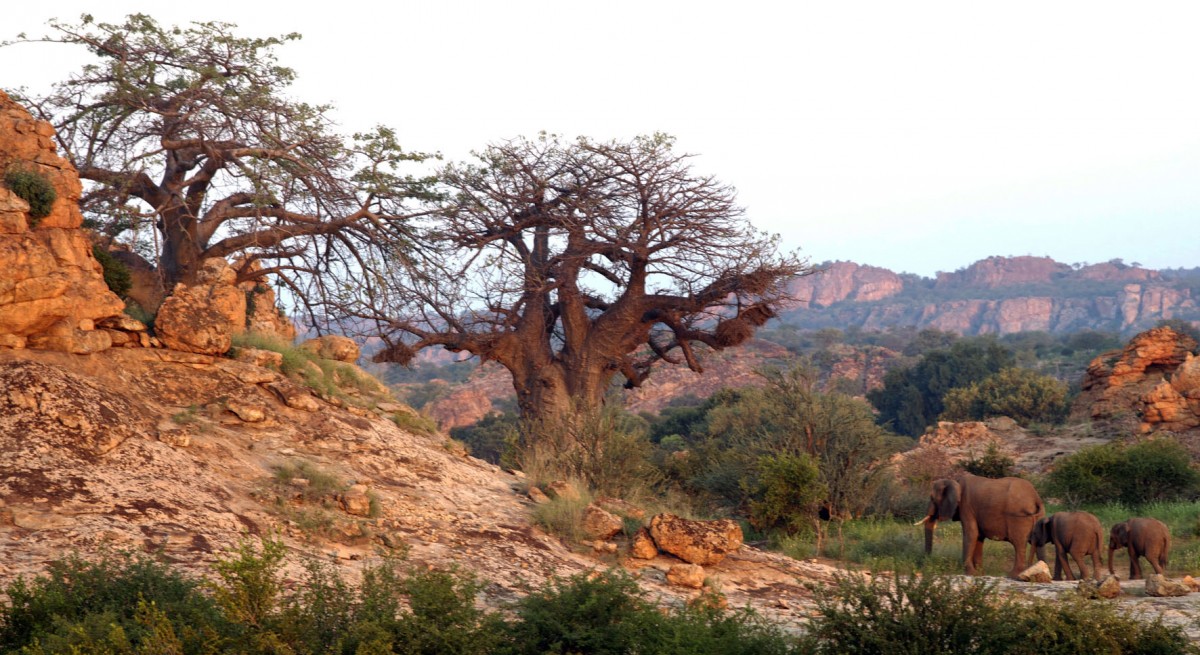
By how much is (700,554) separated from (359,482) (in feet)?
11.2

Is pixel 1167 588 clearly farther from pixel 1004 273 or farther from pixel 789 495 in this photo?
pixel 1004 273

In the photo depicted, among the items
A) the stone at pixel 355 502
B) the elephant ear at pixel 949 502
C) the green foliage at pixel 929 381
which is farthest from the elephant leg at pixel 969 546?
the green foliage at pixel 929 381

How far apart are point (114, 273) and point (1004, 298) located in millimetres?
121470

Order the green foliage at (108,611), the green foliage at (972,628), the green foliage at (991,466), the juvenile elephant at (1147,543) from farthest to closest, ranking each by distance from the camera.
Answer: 1. the green foliage at (991,466)
2. the juvenile elephant at (1147,543)
3. the green foliage at (972,628)
4. the green foliage at (108,611)

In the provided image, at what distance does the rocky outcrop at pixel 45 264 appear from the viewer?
932 cm

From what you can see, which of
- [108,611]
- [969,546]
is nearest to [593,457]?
A: [969,546]

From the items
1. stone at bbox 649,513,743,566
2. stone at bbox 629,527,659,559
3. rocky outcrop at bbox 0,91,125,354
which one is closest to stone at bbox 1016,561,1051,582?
stone at bbox 649,513,743,566

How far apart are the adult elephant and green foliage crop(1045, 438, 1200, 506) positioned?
4.94 meters

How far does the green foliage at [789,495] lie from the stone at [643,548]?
151 inches

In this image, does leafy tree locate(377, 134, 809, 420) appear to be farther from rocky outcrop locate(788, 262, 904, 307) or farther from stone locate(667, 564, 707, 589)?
rocky outcrop locate(788, 262, 904, 307)

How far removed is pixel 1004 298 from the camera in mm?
120625

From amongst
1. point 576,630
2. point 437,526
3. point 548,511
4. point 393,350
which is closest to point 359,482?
point 437,526

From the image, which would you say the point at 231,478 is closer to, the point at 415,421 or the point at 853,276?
the point at 415,421

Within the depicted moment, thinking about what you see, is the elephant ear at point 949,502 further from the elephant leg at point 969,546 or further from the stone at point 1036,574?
the stone at point 1036,574
